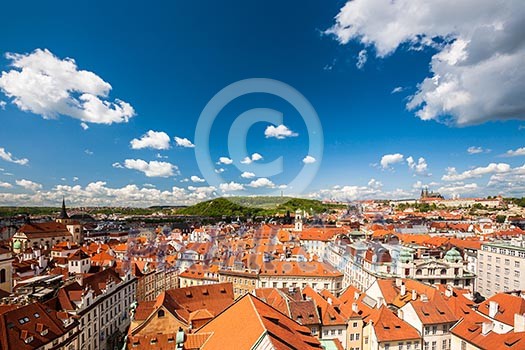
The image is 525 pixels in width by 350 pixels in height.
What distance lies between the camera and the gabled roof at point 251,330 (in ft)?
53.9

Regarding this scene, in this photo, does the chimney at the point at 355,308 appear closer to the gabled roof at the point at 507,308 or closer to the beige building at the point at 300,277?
the gabled roof at the point at 507,308

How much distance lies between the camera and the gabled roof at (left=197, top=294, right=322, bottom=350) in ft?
53.9

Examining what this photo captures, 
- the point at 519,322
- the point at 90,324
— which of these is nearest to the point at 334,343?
the point at 519,322

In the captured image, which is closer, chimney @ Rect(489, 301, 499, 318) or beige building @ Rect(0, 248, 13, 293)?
chimney @ Rect(489, 301, 499, 318)

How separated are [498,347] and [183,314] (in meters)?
26.6

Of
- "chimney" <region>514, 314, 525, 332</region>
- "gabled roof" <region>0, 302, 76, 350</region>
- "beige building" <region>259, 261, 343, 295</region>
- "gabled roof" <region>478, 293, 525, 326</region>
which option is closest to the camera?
"gabled roof" <region>0, 302, 76, 350</region>

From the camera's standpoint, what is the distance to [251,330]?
17109mm

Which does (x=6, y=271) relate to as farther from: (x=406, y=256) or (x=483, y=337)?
(x=406, y=256)

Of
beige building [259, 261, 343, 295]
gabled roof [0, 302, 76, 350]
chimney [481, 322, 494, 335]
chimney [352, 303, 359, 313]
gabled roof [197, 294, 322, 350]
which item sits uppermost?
gabled roof [197, 294, 322, 350]

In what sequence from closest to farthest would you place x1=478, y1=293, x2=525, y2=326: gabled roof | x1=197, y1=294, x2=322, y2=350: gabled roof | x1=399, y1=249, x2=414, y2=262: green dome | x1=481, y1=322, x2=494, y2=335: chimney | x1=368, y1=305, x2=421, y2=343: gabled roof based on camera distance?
1. x1=197, y1=294, x2=322, y2=350: gabled roof
2. x1=481, y1=322, x2=494, y2=335: chimney
3. x1=478, y1=293, x2=525, y2=326: gabled roof
4. x1=368, y1=305, x2=421, y2=343: gabled roof
5. x1=399, y1=249, x2=414, y2=262: green dome

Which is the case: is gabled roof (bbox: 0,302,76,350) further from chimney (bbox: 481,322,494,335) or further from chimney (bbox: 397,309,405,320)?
chimney (bbox: 481,322,494,335)

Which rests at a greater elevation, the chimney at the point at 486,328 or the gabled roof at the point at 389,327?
the chimney at the point at 486,328

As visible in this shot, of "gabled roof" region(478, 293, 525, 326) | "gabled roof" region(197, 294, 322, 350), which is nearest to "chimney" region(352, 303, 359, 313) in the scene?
"gabled roof" region(478, 293, 525, 326)

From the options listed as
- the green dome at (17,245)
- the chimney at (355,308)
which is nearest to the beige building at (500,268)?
Answer: the chimney at (355,308)
